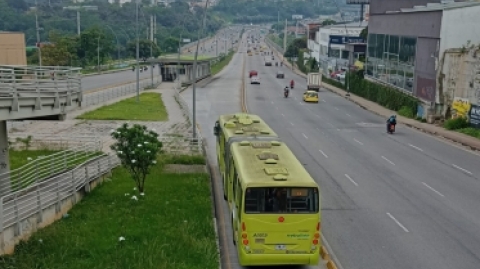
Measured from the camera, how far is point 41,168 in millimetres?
22219

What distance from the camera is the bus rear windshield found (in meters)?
13.6

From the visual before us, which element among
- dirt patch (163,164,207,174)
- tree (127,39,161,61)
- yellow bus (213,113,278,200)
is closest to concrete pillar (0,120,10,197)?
dirt patch (163,164,207,174)

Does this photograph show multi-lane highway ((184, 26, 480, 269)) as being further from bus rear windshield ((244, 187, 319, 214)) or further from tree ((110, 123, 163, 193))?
tree ((110, 123, 163, 193))

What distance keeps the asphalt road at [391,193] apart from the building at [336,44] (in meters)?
55.1

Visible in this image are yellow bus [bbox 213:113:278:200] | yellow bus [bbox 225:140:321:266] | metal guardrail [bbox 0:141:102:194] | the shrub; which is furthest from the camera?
the shrub

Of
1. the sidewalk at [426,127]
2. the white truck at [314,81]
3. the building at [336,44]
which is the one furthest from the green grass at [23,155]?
the building at [336,44]

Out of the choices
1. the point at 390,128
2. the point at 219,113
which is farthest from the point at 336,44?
the point at 390,128

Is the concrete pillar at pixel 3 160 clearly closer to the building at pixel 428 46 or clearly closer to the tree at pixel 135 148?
the tree at pixel 135 148

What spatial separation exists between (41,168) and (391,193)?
45.9ft

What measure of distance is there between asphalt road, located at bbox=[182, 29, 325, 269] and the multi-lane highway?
8 centimetres

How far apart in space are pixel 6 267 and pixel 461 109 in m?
34.9

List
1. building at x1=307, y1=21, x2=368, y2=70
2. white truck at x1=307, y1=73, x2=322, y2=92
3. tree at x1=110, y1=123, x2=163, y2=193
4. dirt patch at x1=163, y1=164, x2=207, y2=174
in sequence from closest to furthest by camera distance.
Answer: tree at x1=110, y1=123, x2=163, y2=193
dirt patch at x1=163, y1=164, x2=207, y2=174
white truck at x1=307, y1=73, x2=322, y2=92
building at x1=307, y1=21, x2=368, y2=70

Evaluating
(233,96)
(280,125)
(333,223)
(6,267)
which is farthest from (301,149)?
(233,96)

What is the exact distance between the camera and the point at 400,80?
176 ft
